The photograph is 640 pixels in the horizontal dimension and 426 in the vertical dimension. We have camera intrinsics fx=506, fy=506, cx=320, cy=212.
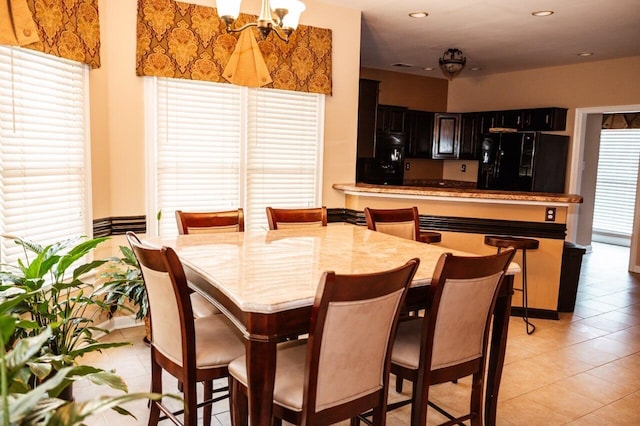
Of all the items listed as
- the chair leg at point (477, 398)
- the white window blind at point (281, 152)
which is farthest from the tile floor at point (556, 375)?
the white window blind at point (281, 152)

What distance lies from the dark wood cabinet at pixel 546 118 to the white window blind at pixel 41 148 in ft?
19.0

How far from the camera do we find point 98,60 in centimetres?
346

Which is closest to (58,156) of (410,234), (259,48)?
(259,48)

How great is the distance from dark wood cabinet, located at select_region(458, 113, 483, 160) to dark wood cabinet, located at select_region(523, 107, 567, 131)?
84cm

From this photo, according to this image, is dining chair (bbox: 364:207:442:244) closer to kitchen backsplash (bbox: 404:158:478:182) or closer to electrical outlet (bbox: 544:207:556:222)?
electrical outlet (bbox: 544:207:556:222)

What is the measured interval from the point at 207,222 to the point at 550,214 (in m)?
2.97

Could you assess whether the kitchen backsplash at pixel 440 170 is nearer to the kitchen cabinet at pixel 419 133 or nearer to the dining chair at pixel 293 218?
the kitchen cabinet at pixel 419 133

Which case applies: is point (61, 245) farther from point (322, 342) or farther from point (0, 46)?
point (322, 342)

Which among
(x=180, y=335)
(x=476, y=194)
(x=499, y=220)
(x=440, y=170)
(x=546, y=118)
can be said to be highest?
(x=546, y=118)

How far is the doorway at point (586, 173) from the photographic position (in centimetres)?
663

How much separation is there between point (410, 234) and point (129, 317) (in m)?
2.30

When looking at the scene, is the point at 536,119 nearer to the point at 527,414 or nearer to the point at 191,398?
the point at 527,414

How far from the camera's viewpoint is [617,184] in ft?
28.3

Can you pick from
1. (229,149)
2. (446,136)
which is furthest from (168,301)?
(446,136)
